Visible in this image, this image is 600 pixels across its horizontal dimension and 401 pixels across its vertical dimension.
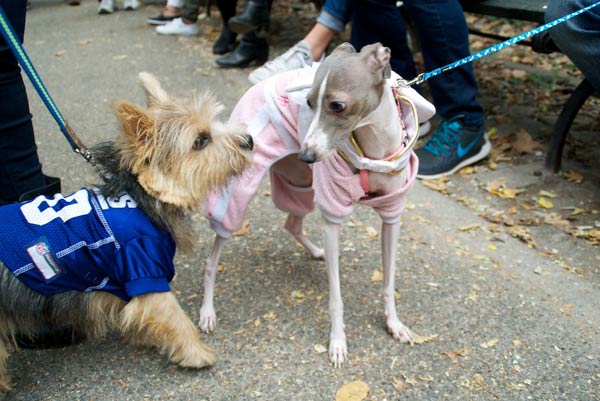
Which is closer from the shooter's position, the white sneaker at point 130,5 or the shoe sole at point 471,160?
the shoe sole at point 471,160

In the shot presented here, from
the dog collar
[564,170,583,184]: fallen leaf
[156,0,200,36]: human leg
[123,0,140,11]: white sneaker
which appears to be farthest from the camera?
[123,0,140,11]: white sneaker

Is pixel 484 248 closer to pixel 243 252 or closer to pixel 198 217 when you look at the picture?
pixel 243 252

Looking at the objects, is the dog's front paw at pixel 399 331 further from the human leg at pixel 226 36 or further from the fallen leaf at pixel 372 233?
the human leg at pixel 226 36

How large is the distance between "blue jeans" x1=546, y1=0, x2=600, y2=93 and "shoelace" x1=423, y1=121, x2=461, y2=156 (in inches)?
40.7

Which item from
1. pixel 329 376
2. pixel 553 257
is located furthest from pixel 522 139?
pixel 329 376

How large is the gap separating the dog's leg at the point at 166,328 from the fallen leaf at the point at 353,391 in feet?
2.13

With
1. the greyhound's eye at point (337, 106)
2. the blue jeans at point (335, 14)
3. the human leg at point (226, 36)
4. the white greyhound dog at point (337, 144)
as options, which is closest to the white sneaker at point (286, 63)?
the blue jeans at point (335, 14)

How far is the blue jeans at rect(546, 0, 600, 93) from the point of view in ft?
11.6

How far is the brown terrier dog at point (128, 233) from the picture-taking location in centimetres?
241

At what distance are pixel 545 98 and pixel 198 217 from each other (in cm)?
391

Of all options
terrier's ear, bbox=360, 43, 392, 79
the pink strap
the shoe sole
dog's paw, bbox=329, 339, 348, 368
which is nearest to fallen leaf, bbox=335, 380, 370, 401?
dog's paw, bbox=329, 339, 348, 368

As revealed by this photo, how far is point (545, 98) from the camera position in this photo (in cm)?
582

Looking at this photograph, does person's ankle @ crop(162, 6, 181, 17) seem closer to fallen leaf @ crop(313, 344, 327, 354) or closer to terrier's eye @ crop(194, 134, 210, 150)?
terrier's eye @ crop(194, 134, 210, 150)

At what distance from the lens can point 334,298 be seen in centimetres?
286
